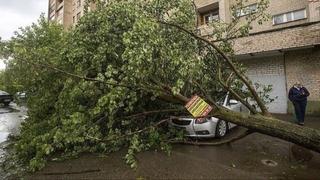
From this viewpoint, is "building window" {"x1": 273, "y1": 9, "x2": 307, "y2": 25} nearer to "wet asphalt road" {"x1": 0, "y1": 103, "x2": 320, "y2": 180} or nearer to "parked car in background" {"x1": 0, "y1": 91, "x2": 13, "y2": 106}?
"wet asphalt road" {"x1": 0, "y1": 103, "x2": 320, "y2": 180}

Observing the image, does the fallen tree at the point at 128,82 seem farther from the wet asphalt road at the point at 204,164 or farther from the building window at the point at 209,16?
the building window at the point at 209,16

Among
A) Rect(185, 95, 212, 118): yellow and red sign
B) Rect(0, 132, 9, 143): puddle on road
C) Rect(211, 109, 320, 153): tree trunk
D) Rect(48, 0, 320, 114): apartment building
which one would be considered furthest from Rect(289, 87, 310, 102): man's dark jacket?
Rect(0, 132, 9, 143): puddle on road

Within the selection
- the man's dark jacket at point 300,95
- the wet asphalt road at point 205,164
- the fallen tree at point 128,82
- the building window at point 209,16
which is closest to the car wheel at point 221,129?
the wet asphalt road at point 205,164

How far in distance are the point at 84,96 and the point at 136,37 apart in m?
2.49

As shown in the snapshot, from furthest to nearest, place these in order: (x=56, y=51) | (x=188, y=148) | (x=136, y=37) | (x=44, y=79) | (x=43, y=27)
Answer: (x=43, y=27) < (x=56, y=51) < (x=44, y=79) < (x=188, y=148) < (x=136, y=37)

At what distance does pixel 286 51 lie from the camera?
1420 cm

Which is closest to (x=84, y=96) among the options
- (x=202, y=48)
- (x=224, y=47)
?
(x=202, y=48)

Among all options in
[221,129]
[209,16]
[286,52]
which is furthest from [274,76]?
[209,16]

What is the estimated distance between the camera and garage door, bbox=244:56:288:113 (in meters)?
14.7

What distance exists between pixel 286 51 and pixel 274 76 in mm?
1406

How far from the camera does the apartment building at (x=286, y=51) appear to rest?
1316 centimetres

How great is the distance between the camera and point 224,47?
9609mm

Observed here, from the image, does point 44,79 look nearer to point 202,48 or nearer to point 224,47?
point 202,48

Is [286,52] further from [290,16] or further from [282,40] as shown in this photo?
[290,16]
